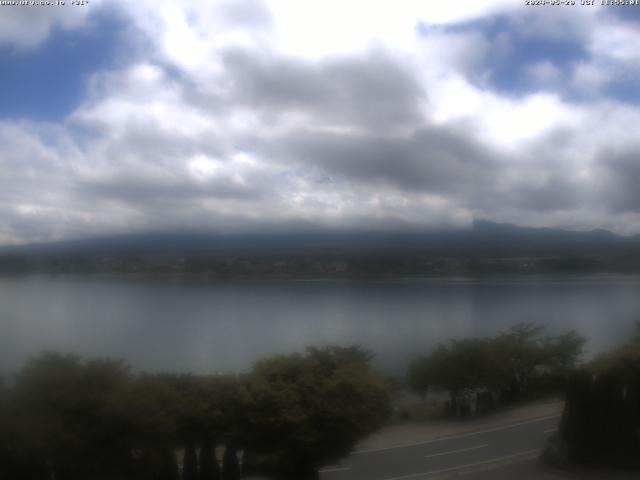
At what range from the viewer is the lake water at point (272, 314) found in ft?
27.3

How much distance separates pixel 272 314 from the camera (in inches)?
440

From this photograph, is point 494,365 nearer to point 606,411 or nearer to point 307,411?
point 606,411

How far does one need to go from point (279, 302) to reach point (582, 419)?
572 centimetres

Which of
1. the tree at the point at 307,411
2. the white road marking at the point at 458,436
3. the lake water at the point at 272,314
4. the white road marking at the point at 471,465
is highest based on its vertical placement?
the lake water at the point at 272,314

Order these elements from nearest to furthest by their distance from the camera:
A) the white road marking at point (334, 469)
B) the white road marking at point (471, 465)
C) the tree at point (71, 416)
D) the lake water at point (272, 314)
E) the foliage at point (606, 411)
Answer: the tree at point (71, 416) < the white road marking at point (471, 465) < the white road marking at point (334, 469) < the lake water at point (272, 314) < the foliage at point (606, 411)

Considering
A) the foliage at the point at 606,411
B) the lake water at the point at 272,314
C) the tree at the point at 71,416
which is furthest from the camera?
the foliage at the point at 606,411

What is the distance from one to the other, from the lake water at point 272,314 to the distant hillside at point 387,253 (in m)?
0.32

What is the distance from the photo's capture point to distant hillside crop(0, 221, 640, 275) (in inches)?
399

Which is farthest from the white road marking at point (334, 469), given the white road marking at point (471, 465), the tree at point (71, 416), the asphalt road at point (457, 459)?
the tree at point (71, 416)

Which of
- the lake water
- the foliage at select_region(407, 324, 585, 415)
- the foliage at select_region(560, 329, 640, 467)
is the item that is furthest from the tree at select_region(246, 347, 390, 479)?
the foliage at select_region(560, 329, 640, 467)

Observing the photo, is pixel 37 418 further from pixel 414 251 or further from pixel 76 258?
pixel 414 251

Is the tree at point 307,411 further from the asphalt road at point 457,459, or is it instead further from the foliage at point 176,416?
the asphalt road at point 457,459

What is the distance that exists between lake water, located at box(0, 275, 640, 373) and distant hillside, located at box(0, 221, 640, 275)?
1.06 ft

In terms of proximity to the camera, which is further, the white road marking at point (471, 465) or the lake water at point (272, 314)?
the lake water at point (272, 314)
